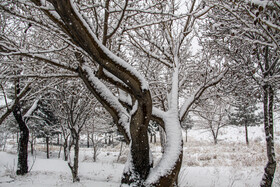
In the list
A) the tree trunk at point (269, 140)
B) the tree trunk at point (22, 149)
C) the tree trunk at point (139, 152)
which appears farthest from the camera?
the tree trunk at point (22, 149)

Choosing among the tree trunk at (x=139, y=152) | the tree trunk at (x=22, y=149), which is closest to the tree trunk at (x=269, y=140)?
the tree trunk at (x=139, y=152)

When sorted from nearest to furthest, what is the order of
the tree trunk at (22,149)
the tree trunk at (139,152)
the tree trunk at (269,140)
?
the tree trunk at (139,152)
the tree trunk at (269,140)
the tree trunk at (22,149)

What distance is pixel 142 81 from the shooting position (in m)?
2.57

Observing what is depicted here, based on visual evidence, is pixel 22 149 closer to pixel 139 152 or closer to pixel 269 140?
pixel 139 152

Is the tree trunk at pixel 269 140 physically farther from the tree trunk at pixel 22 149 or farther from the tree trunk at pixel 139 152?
the tree trunk at pixel 22 149

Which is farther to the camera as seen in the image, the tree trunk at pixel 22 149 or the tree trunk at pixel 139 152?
the tree trunk at pixel 22 149

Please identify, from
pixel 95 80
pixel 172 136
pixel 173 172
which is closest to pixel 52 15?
pixel 95 80

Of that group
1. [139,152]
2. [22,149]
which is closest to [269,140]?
[139,152]

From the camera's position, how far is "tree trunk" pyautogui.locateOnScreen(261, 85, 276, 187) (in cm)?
515

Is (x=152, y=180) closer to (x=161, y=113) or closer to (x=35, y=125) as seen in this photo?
(x=161, y=113)

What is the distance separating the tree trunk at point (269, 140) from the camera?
16.9ft

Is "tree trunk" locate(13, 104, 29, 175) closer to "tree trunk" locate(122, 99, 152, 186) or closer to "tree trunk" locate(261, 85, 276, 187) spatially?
"tree trunk" locate(122, 99, 152, 186)

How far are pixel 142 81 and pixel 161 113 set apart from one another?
0.99m

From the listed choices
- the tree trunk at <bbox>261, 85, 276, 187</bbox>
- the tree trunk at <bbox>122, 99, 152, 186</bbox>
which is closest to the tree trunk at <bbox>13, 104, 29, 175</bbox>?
the tree trunk at <bbox>122, 99, 152, 186</bbox>
